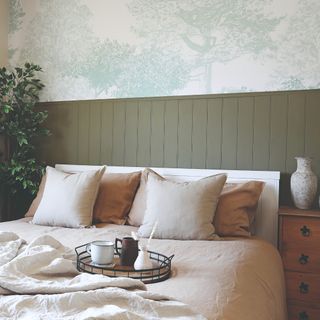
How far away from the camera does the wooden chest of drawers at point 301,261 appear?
2.27 meters

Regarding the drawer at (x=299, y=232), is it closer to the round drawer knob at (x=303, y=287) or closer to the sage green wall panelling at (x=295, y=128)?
the round drawer knob at (x=303, y=287)

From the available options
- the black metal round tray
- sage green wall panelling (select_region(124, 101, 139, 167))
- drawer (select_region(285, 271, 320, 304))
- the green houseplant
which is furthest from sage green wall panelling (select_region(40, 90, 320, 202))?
the black metal round tray

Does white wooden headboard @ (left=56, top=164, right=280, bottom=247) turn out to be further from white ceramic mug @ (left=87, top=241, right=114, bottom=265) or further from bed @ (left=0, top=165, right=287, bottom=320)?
white ceramic mug @ (left=87, top=241, right=114, bottom=265)

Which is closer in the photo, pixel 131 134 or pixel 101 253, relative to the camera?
pixel 101 253

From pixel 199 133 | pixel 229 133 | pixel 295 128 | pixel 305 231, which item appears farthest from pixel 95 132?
pixel 305 231

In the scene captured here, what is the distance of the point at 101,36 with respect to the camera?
126 inches

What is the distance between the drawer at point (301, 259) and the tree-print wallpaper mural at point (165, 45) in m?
1.14

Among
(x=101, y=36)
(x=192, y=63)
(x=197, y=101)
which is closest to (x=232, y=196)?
(x=197, y=101)

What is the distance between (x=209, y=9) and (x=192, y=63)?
1.41ft

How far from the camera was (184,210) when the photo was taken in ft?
7.11

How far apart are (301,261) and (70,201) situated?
60.5 inches

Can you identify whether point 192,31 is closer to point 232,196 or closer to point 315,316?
point 232,196

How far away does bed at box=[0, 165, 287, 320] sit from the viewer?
1253 millimetres

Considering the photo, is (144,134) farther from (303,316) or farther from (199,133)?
(303,316)
